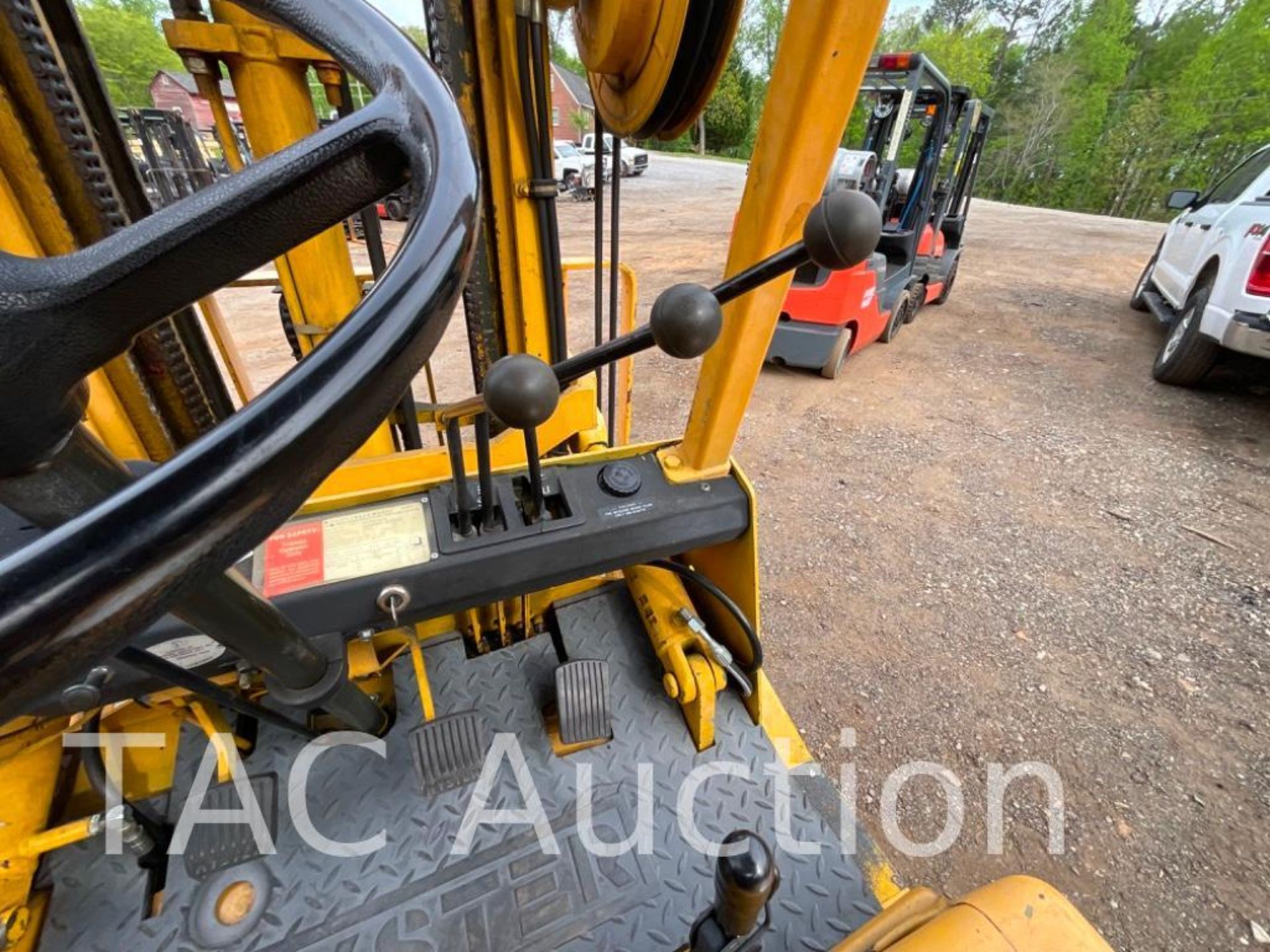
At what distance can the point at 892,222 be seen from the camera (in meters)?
6.50

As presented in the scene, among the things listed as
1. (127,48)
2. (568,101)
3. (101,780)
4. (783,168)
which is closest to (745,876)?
(783,168)

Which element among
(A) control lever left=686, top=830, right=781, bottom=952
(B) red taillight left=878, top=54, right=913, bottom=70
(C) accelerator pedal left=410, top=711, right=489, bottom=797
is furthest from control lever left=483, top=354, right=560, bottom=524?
(B) red taillight left=878, top=54, right=913, bottom=70

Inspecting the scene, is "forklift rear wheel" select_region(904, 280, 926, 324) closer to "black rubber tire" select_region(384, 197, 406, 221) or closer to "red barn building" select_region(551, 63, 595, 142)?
"black rubber tire" select_region(384, 197, 406, 221)

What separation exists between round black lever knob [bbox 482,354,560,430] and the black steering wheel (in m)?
0.23

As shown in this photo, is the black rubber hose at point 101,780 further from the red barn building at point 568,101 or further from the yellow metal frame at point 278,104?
the red barn building at point 568,101

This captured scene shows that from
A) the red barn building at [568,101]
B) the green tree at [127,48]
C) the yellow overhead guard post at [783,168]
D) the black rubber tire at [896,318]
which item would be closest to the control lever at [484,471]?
the yellow overhead guard post at [783,168]

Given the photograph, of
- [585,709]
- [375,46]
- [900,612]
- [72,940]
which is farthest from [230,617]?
[900,612]

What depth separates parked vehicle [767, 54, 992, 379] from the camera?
4.74m

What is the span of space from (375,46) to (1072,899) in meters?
2.69

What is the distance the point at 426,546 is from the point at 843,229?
96 centimetres

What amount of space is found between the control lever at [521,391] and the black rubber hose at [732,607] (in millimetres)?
906

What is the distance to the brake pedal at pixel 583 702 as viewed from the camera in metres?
1.51

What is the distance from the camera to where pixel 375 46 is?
0.51m

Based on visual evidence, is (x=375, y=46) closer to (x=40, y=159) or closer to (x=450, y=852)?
(x=40, y=159)
